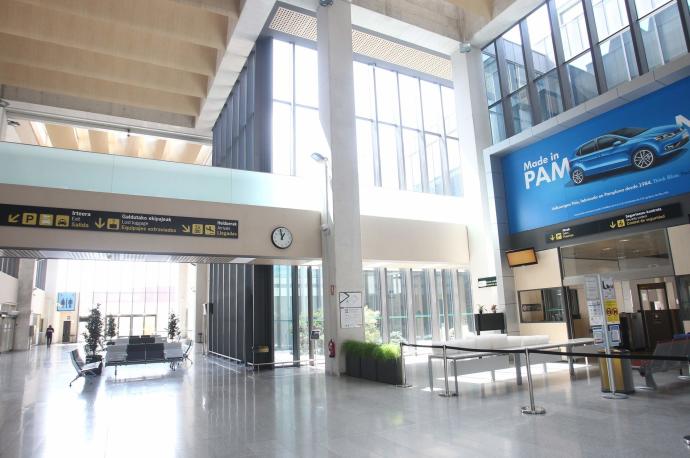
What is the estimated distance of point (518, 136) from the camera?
13.9 m

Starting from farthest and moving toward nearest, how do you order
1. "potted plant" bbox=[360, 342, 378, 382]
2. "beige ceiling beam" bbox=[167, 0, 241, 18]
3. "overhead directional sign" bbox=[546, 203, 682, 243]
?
"beige ceiling beam" bbox=[167, 0, 241, 18] < "overhead directional sign" bbox=[546, 203, 682, 243] < "potted plant" bbox=[360, 342, 378, 382]

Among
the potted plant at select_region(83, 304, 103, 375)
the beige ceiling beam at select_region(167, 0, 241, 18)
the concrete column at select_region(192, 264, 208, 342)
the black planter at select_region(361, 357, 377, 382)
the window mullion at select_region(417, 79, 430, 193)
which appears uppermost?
the beige ceiling beam at select_region(167, 0, 241, 18)

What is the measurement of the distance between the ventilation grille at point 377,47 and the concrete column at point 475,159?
1730 millimetres

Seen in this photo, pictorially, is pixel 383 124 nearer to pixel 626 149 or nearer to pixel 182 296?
pixel 626 149

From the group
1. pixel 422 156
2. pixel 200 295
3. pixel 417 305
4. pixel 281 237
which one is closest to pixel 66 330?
pixel 200 295

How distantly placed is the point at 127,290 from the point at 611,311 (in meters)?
39.2

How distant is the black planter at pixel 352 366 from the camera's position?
10688mm

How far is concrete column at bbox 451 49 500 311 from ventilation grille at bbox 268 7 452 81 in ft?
5.68

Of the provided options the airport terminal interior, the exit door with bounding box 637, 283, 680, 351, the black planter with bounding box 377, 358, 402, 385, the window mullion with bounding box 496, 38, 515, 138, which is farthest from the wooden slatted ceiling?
the exit door with bounding box 637, 283, 680, 351

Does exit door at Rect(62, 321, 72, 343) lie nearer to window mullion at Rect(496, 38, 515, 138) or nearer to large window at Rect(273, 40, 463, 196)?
large window at Rect(273, 40, 463, 196)

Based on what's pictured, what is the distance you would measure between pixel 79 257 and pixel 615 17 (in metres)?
14.4

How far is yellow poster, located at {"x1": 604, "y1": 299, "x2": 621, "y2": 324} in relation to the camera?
26.1 ft

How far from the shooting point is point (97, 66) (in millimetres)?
16109

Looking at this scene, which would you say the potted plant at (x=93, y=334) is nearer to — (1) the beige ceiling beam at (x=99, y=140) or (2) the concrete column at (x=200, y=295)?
(1) the beige ceiling beam at (x=99, y=140)
